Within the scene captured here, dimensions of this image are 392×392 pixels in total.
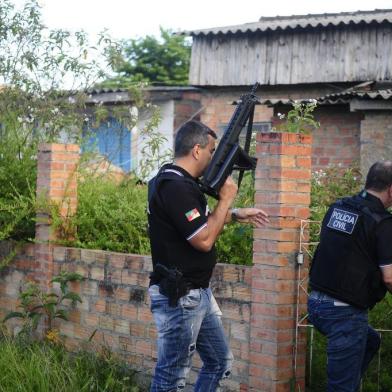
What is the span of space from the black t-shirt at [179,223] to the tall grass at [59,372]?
2.05m

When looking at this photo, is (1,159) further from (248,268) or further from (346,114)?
(346,114)

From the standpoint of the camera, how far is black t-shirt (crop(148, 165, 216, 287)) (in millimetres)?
4531

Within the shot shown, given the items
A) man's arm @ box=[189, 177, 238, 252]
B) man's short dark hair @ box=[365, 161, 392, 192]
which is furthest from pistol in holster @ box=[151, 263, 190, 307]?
man's short dark hair @ box=[365, 161, 392, 192]

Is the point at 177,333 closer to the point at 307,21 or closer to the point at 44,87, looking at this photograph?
the point at 44,87

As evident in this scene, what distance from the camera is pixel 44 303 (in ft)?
25.0

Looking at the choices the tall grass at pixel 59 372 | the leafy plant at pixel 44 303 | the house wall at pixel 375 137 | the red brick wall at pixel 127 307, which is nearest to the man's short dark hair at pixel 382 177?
the red brick wall at pixel 127 307

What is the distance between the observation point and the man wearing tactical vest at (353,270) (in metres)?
4.69

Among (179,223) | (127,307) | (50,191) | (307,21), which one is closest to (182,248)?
(179,223)

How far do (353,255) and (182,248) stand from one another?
986 millimetres

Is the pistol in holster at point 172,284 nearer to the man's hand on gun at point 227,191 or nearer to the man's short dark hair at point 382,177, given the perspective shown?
the man's hand on gun at point 227,191

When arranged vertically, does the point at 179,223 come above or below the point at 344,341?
above

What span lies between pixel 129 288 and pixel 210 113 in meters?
11.4

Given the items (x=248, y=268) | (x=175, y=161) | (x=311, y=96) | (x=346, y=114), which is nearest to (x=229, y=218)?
(x=175, y=161)

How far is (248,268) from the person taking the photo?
19.3ft
